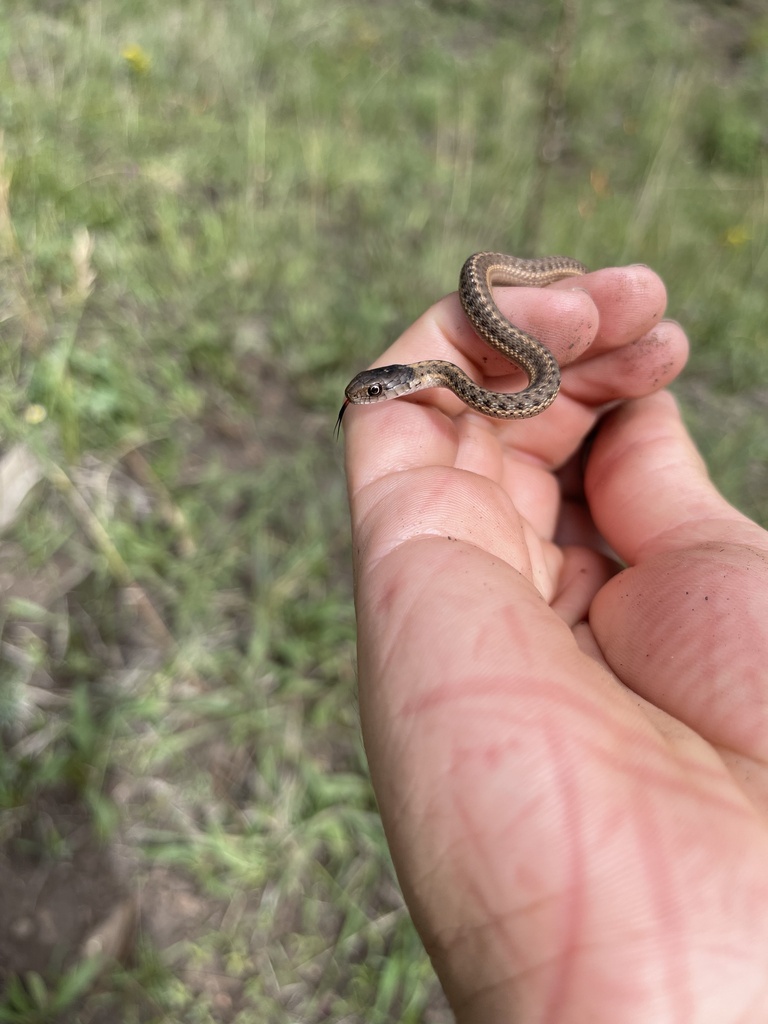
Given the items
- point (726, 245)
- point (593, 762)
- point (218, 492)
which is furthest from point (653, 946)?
point (726, 245)

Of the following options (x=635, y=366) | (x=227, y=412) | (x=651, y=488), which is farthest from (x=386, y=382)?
(x=227, y=412)

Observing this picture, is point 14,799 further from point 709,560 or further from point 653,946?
point 709,560

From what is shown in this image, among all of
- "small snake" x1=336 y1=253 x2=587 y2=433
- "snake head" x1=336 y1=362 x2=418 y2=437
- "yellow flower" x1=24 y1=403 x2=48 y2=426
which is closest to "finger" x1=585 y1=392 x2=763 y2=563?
"small snake" x1=336 y1=253 x2=587 y2=433

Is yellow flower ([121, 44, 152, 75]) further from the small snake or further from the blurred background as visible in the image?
the small snake

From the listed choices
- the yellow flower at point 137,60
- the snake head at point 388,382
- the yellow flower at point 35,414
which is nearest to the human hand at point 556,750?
the snake head at point 388,382

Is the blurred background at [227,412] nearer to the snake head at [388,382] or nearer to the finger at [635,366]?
the snake head at [388,382]

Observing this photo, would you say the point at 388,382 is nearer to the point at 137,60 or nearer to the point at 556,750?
the point at 556,750
